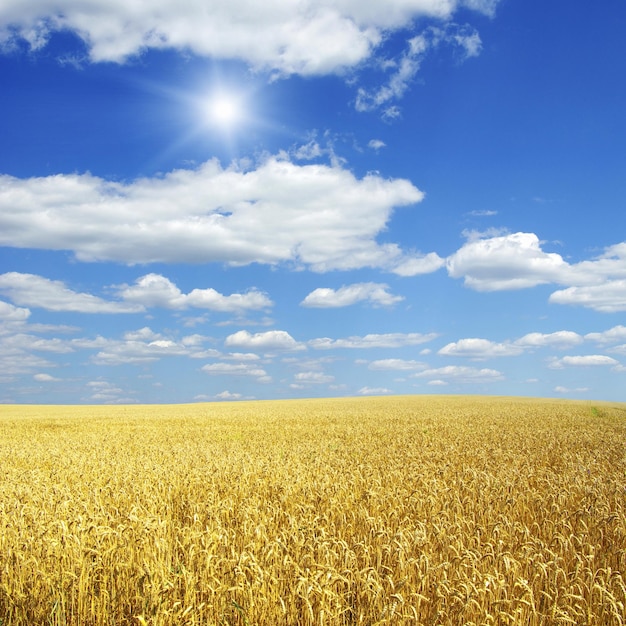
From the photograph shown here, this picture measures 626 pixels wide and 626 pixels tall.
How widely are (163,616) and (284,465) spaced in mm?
7981

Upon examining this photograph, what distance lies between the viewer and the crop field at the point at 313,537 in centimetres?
491

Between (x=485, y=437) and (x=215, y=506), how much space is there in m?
14.6

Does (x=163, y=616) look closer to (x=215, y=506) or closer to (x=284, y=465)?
(x=215, y=506)

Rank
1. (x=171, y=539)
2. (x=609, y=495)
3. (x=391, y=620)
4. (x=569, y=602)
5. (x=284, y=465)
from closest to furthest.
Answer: (x=391, y=620) < (x=569, y=602) < (x=171, y=539) < (x=609, y=495) < (x=284, y=465)

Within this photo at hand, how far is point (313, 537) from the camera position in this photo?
6.67 metres

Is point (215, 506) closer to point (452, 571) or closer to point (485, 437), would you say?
point (452, 571)

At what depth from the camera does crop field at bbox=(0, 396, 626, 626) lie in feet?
16.1

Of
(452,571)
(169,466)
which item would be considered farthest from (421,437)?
(452,571)

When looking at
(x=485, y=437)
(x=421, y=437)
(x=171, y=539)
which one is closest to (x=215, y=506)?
(x=171, y=539)

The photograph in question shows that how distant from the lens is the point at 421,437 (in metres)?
20.1

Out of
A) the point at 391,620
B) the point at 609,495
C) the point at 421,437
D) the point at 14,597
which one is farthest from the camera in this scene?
the point at 421,437

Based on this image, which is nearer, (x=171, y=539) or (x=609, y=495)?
(x=171, y=539)

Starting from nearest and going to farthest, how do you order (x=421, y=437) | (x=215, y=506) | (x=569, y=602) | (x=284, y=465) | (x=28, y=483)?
(x=569, y=602) → (x=215, y=506) → (x=28, y=483) → (x=284, y=465) → (x=421, y=437)

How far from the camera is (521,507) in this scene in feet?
28.8
